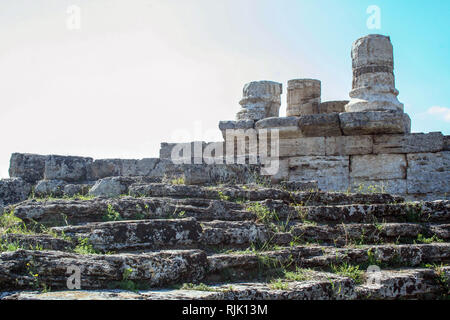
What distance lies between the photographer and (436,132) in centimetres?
1066

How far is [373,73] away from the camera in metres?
12.7

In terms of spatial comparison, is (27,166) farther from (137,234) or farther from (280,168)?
(280,168)

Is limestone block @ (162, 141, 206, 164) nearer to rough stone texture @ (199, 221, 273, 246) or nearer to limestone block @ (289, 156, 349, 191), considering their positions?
limestone block @ (289, 156, 349, 191)

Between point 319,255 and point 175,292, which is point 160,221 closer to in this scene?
point 175,292

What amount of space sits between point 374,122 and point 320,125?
1.24m

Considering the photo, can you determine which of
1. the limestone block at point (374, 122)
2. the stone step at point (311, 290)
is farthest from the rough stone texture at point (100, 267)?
the limestone block at point (374, 122)

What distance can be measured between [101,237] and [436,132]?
340 inches

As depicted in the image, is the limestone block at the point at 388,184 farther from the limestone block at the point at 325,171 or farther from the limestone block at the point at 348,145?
the limestone block at the point at 348,145

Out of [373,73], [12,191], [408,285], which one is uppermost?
[373,73]

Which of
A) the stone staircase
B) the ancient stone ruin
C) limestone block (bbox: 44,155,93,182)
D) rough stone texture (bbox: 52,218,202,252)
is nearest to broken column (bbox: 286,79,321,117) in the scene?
the ancient stone ruin

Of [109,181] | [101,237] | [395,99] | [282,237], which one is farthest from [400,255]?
[395,99]

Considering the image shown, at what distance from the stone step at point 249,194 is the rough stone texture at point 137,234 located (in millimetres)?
1158

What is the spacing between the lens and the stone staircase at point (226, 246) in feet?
13.0

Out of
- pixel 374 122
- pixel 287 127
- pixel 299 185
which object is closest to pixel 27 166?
pixel 299 185
